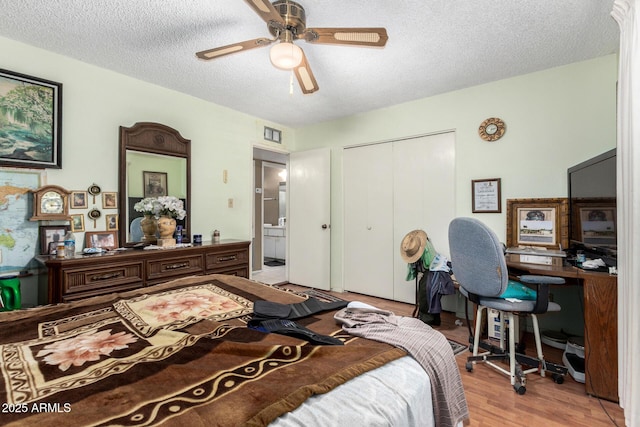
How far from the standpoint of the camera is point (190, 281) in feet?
6.34

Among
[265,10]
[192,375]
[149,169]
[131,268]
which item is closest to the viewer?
[192,375]

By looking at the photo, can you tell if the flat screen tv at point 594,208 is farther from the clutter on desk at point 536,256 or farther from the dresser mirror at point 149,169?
the dresser mirror at point 149,169

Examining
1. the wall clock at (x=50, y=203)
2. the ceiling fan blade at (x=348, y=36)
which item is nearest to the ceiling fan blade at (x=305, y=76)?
the ceiling fan blade at (x=348, y=36)

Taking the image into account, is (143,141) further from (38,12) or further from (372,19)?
(372,19)

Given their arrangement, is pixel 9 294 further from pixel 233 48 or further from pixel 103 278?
pixel 233 48

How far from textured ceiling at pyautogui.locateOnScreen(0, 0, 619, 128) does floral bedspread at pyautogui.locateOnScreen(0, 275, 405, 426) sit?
1.91m

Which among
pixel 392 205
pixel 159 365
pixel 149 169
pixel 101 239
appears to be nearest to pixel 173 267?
pixel 101 239

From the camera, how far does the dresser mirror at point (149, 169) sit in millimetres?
2893

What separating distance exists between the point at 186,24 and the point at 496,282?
2.77 metres

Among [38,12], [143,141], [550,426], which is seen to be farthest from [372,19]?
[550,426]

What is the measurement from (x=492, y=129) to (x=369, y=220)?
5.75 feet

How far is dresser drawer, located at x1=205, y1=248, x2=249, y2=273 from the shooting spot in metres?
3.12

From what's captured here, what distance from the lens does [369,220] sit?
4031 mm

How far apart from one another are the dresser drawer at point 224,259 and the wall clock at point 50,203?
123 cm
